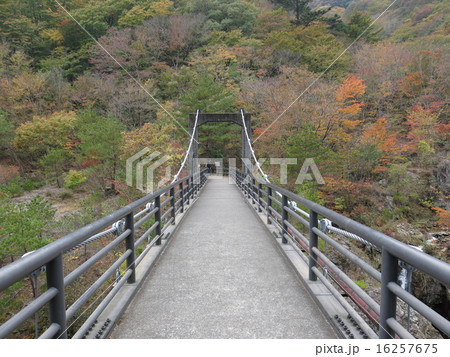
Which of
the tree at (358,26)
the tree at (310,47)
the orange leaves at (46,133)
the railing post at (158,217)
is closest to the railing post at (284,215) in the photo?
the railing post at (158,217)

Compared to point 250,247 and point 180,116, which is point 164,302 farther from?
point 180,116

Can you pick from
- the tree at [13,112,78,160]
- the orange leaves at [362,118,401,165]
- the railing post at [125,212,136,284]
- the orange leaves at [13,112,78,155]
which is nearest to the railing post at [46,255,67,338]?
the railing post at [125,212,136,284]

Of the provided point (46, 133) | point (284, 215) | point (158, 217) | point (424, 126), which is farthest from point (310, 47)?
point (158, 217)

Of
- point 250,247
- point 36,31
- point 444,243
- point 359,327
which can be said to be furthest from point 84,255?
point 36,31

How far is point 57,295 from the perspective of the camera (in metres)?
1.58

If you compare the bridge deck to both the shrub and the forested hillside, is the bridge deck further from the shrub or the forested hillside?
the shrub

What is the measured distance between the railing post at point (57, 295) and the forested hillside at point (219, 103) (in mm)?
6724

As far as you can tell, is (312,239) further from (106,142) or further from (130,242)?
(106,142)

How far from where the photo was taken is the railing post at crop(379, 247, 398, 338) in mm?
1545

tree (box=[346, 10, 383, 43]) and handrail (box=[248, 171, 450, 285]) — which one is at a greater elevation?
tree (box=[346, 10, 383, 43])

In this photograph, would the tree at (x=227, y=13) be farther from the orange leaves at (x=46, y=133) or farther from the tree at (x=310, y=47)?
the orange leaves at (x=46, y=133)

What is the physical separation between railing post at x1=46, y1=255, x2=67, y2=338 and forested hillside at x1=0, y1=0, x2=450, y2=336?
265 inches

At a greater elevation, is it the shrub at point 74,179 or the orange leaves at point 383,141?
the orange leaves at point 383,141

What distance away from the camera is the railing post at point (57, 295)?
5.12 feet
